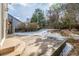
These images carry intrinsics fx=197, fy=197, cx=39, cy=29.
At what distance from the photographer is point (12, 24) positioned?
1800 millimetres

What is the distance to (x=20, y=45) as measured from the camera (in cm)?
181

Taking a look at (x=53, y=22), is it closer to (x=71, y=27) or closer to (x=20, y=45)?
(x=71, y=27)

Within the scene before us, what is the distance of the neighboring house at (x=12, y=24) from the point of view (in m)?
1.79

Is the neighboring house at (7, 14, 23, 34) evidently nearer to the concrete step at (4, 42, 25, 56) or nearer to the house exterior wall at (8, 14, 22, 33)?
the house exterior wall at (8, 14, 22, 33)

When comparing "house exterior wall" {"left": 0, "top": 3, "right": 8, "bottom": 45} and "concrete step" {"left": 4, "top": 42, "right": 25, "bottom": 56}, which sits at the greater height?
"house exterior wall" {"left": 0, "top": 3, "right": 8, "bottom": 45}

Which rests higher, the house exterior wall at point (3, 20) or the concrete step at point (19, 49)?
the house exterior wall at point (3, 20)

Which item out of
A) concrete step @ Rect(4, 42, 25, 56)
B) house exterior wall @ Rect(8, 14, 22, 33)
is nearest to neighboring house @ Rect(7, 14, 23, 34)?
house exterior wall @ Rect(8, 14, 22, 33)

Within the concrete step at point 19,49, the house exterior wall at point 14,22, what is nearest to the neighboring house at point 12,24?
the house exterior wall at point 14,22

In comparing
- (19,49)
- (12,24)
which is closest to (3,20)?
(12,24)

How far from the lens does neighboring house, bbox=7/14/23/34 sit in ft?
5.88

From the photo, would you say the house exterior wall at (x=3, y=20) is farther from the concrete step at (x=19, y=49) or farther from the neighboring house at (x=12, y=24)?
the concrete step at (x=19, y=49)

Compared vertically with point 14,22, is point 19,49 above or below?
below

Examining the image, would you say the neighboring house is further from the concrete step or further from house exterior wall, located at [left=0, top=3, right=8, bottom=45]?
the concrete step

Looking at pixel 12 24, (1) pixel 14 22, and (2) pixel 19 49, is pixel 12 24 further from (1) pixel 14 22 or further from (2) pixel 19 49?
(2) pixel 19 49
